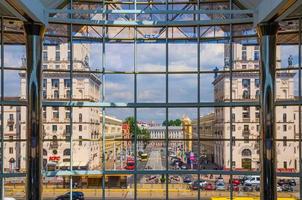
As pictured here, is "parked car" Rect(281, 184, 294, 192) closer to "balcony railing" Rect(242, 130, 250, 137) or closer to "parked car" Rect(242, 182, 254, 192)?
"parked car" Rect(242, 182, 254, 192)

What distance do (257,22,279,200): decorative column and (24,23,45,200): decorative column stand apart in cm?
619

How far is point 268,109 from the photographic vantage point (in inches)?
624

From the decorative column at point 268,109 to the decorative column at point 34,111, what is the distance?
6186 mm

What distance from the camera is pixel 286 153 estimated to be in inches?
685

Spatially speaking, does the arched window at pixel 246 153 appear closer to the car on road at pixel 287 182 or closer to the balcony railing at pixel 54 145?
the car on road at pixel 287 182

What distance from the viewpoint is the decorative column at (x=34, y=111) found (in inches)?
620

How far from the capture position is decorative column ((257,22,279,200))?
1567 cm

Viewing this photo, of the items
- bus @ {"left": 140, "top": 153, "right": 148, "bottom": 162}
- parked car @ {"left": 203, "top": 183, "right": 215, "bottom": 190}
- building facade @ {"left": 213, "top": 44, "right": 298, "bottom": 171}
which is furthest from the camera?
parked car @ {"left": 203, "top": 183, "right": 215, "bottom": 190}

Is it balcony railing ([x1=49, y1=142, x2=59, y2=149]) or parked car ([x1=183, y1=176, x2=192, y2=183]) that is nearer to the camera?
balcony railing ([x1=49, y1=142, x2=59, y2=149])

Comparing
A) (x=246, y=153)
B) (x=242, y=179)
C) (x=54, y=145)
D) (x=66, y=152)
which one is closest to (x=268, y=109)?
(x=246, y=153)

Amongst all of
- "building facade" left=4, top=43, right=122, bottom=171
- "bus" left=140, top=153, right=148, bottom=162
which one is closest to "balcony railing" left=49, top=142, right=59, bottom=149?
"building facade" left=4, top=43, right=122, bottom=171

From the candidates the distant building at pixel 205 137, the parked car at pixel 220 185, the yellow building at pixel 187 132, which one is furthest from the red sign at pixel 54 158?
the parked car at pixel 220 185

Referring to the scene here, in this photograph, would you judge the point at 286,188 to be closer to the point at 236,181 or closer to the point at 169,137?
the point at 236,181

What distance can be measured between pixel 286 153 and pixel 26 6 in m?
8.89
